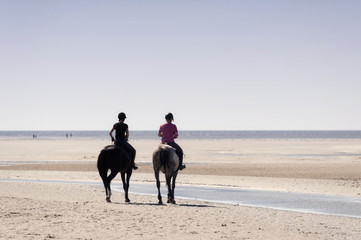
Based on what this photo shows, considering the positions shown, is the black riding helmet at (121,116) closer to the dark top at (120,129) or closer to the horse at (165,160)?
the dark top at (120,129)

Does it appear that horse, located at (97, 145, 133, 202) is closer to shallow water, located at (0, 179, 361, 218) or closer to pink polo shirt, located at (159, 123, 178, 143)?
pink polo shirt, located at (159, 123, 178, 143)

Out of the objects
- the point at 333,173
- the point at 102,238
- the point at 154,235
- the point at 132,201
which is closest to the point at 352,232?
the point at 154,235

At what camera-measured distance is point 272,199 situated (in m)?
18.8

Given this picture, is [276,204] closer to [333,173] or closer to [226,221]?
[226,221]

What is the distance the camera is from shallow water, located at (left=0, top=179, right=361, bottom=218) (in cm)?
1617

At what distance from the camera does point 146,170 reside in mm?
33562

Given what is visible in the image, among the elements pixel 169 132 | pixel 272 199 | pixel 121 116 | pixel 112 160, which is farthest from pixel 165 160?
pixel 272 199

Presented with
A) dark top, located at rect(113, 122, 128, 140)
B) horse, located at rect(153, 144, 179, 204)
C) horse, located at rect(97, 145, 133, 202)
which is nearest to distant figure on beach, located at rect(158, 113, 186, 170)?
horse, located at rect(153, 144, 179, 204)

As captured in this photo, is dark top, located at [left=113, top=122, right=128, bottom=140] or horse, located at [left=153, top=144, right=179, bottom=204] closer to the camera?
horse, located at [left=153, top=144, right=179, bottom=204]

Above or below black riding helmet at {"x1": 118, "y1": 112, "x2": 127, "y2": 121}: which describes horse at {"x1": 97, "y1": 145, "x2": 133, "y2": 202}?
below

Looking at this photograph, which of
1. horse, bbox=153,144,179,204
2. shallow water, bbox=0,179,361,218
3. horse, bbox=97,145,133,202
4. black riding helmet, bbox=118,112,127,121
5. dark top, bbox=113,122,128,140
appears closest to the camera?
shallow water, bbox=0,179,361,218

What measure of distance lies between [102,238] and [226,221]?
3.66 m

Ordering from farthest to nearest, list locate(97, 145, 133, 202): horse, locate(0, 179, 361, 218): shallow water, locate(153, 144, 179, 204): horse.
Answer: locate(97, 145, 133, 202): horse, locate(153, 144, 179, 204): horse, locate(0, 179, 361, 218): shallow water

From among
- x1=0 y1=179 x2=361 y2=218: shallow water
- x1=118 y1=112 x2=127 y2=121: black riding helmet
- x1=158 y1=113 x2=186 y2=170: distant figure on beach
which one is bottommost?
x1=0 y1=179 x2=361 y2=218: shallow water
